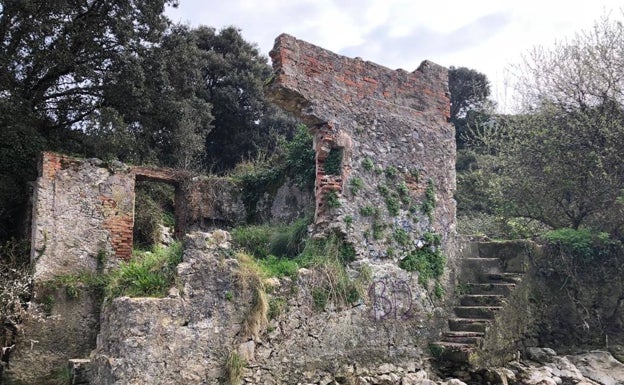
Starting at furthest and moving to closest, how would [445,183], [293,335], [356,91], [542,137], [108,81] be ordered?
[108,81], [542,137], [445,183], [356,91], [293,335]

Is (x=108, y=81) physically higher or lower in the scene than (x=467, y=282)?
higher

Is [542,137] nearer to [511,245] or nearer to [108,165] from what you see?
[511,245]

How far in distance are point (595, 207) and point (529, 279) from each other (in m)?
2.51

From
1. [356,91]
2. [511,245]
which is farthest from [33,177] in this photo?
[511,245]

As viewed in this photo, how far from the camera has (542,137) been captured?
42.6ft

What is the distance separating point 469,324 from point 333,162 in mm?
3620

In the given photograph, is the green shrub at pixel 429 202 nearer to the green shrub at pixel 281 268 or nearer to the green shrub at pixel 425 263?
the green shrub at pixel 425 263

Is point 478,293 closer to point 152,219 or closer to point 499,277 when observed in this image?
point 499,277

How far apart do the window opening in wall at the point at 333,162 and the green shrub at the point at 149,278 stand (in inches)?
111

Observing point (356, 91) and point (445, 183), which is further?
point (445, 183)

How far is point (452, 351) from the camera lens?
30.7ft

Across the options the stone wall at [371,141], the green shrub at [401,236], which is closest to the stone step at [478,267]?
the stone wall at [371,141]

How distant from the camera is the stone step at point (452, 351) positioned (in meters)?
9.20

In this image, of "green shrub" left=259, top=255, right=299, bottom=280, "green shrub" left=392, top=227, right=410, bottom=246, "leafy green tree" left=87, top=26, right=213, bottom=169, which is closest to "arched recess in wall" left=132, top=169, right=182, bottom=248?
"leafy green tree" left=87, top=26, right=213, bottom=169
